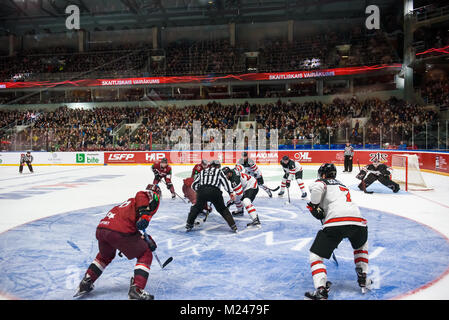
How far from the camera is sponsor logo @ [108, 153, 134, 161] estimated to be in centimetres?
2383

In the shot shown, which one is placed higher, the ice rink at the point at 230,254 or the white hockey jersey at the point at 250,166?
the white hockey jersey at the point at 250,166

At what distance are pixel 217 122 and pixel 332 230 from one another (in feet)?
78.4

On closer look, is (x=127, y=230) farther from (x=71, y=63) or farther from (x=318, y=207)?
(x=71, y=63)

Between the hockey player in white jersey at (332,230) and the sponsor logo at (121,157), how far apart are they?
21.2m

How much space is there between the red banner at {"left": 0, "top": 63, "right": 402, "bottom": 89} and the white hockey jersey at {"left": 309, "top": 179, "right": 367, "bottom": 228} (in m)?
25.9

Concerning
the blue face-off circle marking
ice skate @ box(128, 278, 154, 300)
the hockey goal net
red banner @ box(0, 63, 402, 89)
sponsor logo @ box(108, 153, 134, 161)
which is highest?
red banner @ box(0, 63, 402, 89)

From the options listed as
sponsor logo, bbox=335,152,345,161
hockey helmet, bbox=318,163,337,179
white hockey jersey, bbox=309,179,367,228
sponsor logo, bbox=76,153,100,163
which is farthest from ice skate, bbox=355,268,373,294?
sponsor logo, bbox=76,153,100,163

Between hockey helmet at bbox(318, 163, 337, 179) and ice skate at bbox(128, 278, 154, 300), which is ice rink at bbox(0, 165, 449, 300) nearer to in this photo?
ice skate at bbox(128, 278, 154, 300)

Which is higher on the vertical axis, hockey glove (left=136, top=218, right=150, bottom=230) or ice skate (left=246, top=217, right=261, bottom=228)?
hockey glove (left=136, top=218, right=150, bottom=230)

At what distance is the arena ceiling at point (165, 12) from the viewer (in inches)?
1289

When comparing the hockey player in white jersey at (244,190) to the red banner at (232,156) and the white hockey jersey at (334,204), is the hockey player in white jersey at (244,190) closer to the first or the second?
the white hockey jersey at (334,204)

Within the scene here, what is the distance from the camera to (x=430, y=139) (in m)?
16.5

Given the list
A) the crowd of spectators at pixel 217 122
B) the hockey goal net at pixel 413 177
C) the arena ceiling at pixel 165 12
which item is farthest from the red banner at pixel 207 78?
the hockey goal net at pixel 413 177

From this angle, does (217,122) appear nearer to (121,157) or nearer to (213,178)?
(121,157)
